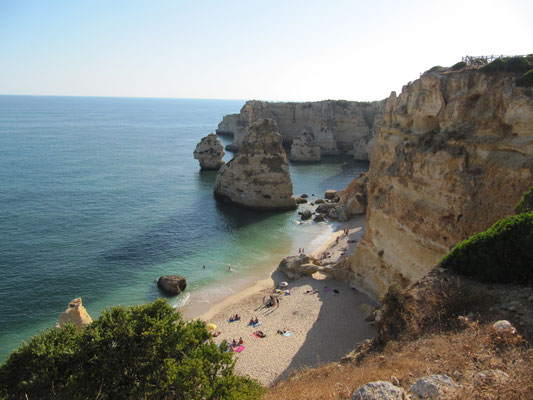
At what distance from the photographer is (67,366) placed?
495 inches

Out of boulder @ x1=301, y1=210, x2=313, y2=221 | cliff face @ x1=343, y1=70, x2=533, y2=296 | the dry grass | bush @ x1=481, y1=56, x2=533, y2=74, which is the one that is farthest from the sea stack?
the dry grass

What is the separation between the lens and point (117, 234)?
4025cm

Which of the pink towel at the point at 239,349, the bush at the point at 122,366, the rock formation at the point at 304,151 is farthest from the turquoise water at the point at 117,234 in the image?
the bush at the point at 122,366

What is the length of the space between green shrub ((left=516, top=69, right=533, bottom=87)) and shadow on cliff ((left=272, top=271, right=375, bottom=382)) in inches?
584

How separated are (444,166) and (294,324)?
1353 cm

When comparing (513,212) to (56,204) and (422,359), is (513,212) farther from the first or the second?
(56,204)

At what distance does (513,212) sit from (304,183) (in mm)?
51219

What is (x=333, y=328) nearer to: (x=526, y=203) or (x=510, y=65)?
(x=526, y=203)

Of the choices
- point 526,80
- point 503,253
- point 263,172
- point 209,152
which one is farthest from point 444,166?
point 209,152

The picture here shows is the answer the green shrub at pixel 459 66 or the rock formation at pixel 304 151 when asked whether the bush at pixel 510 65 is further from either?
the rock formation at pixel 304 151

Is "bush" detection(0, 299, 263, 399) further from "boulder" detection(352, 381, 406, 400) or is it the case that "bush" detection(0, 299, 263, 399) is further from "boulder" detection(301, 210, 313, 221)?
"boulder" detection(301, 210, 313, 221)

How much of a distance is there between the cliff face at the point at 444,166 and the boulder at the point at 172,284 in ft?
49.8

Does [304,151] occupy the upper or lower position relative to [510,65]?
lower

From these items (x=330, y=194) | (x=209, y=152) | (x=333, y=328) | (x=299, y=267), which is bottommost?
(x=333, y=328)
